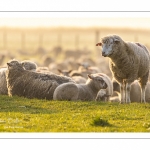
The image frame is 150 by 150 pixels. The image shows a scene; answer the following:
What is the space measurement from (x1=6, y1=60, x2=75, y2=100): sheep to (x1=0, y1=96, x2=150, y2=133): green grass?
958 mm

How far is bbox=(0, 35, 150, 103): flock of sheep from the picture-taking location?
13414 mm

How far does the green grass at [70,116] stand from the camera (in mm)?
9875

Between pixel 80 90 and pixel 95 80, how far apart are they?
705 millimetres

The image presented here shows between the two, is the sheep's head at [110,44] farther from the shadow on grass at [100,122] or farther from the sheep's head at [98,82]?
the shadow on grass at [100,122]

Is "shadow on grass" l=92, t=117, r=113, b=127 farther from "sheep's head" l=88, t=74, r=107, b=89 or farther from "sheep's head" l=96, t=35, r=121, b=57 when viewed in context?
"sheep's head" l=88, t=74, r=107, b=89

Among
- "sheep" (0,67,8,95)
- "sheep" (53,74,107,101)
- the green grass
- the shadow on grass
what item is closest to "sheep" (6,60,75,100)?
"sheep" (53,74,107,101)

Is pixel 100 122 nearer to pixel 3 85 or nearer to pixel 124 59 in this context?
pixel 124 59

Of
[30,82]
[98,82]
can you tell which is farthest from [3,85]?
[98,82]

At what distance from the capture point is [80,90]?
1457cm

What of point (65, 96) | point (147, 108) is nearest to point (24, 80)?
point (65, 96)
